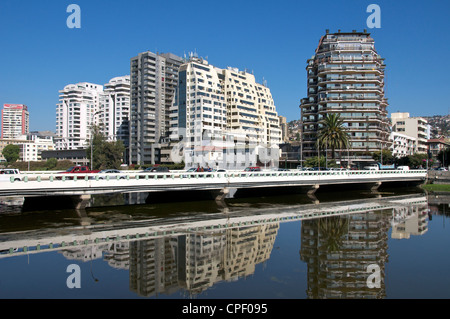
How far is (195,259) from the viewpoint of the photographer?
20297 millimetres

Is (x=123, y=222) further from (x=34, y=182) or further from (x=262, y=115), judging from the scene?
(x=262, y=115)

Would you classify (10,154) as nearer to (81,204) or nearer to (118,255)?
(81,204)

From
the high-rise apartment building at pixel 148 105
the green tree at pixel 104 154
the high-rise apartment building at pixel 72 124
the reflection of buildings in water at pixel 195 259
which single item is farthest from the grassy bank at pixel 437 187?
the high-rise apartment building at pixel 72 124

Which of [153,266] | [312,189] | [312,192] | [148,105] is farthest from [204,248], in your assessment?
[148,105]

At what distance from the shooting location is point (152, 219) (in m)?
31.5

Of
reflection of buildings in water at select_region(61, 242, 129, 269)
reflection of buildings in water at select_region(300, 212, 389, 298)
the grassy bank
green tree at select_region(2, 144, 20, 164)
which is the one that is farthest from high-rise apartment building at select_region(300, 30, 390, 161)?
green tree at select_region(2, 144, 20, 164)

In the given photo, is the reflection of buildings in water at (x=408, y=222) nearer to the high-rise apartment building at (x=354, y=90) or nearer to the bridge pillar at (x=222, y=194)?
the bridge pillar at (x=222, y=194)

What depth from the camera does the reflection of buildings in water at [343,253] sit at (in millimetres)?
15570

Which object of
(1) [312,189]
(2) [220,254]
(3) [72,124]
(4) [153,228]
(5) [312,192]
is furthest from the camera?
(3) [72,124]

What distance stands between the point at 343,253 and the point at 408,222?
15.6 metres

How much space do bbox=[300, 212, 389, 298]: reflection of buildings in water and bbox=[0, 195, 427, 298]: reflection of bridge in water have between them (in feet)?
0.15

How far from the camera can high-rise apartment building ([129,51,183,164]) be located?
14325 cm

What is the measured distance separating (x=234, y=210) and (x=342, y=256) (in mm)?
18316

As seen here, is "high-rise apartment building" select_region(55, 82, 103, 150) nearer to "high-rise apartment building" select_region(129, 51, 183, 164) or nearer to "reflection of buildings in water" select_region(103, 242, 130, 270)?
"high-rise apartment building" select_region(129, 51, 183, 164)
